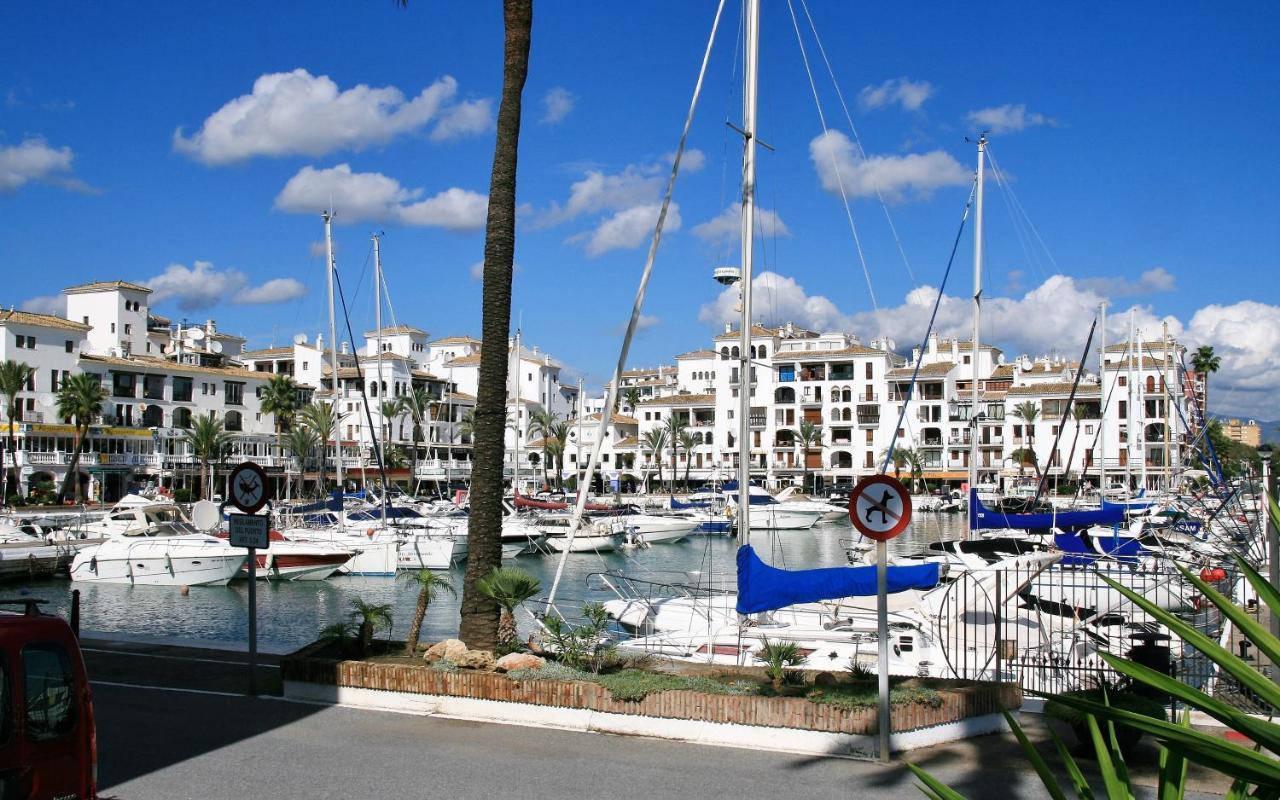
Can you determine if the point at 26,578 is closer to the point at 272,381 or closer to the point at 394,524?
the point at 394,524

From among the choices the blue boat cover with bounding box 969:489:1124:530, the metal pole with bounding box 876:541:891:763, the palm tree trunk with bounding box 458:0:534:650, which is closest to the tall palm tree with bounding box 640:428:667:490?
the blue boat cover with bounding box 969:489:1124:530

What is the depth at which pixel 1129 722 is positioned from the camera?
2.58m

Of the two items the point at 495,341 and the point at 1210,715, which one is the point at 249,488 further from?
the point at 1210,715

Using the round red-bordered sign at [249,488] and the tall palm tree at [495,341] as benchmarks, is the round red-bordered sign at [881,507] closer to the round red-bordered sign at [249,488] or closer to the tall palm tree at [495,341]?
the tall palm tree at [495,341]

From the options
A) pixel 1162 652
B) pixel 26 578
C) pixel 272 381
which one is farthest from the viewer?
pixel 272 381

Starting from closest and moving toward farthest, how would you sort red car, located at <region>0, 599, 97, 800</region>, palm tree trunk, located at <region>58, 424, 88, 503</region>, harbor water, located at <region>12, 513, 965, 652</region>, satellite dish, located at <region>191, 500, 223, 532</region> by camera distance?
1. red car, located at <region>0, 599, 97, 800</region>
2. satellite dish, located at <region>191, 500, 223, 532</region>
3. harbor water, located at <region>12, 513, 965, 652</region>
4. palm tree trunk, located at <region>58, 424, 88, 503</region>

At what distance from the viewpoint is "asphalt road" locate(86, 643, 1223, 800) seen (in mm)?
9203

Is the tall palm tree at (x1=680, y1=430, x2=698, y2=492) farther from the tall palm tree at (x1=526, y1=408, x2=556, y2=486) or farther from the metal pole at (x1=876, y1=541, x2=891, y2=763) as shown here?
the metal pole at (x1=876, y1=541, x2=891, y2=763)

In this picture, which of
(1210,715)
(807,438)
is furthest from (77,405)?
(1210,715)

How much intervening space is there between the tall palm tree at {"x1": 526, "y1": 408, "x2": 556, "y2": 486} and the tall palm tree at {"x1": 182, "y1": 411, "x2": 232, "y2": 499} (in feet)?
110

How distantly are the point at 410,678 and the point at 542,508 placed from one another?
190 ft

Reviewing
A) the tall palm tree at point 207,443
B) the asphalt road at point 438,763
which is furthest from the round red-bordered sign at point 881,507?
the tall palm tree at point 207,443

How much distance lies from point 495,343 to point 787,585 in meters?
5.92

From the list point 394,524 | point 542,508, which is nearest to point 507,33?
point 394,524
